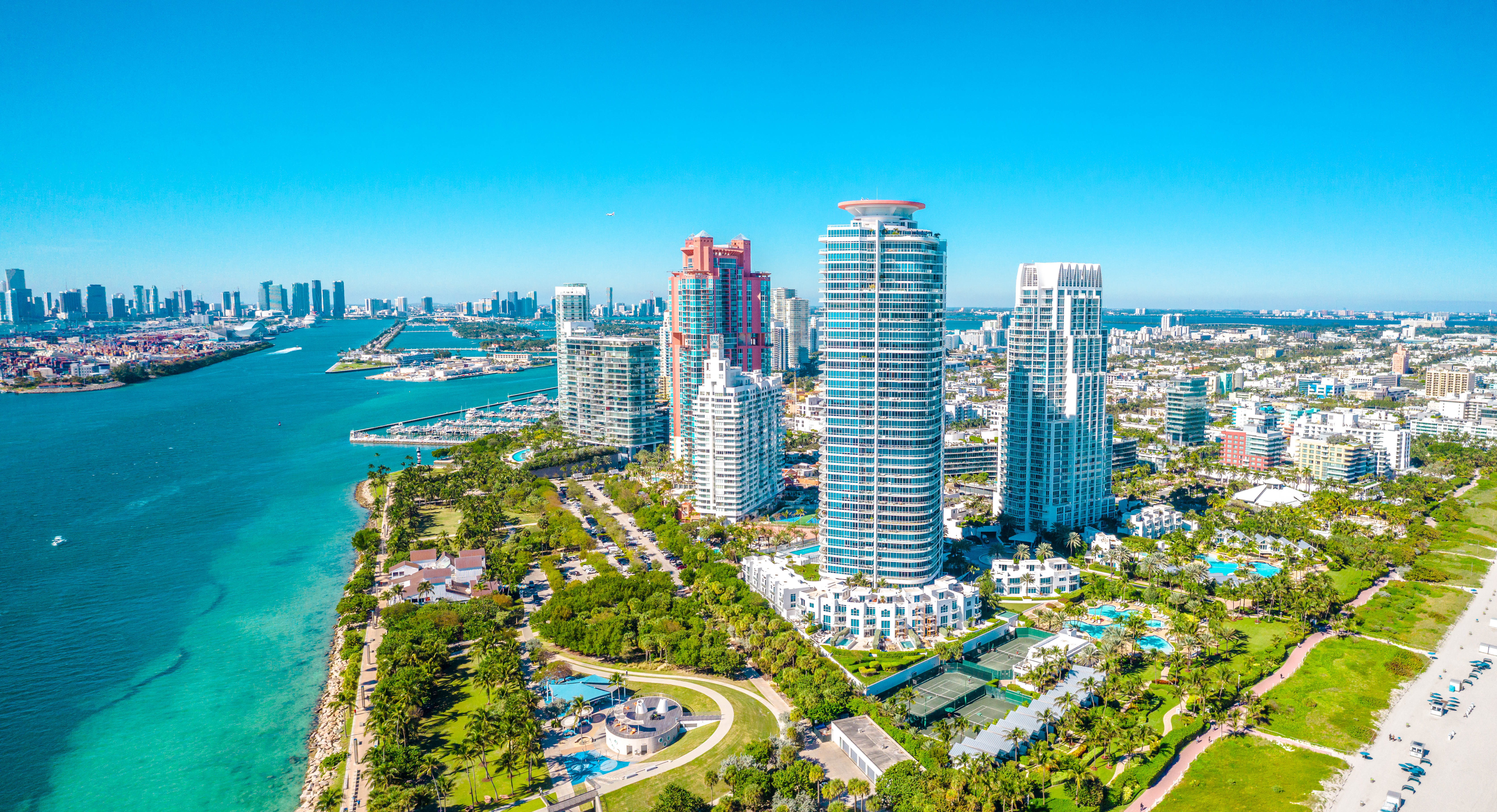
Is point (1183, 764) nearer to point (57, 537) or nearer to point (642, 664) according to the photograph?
point (642, 664)

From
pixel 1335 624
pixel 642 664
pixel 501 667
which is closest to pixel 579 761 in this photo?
pixel 501 667

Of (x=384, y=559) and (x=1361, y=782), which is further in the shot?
(x=384, y=559)

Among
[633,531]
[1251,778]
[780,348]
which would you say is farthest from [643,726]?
[780,348]

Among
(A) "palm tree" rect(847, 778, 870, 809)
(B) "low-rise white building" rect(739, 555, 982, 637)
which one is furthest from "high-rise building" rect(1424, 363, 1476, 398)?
(A) "palm tree" rect(847, 778, 870, 809)

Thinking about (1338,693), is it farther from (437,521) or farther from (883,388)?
(437,521)

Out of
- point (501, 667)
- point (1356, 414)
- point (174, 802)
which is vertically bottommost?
point (174, 802)

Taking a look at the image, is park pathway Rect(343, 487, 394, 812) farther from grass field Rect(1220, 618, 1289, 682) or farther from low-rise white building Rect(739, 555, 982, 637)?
grass field Rect(1220, 618, 1289, 682)
